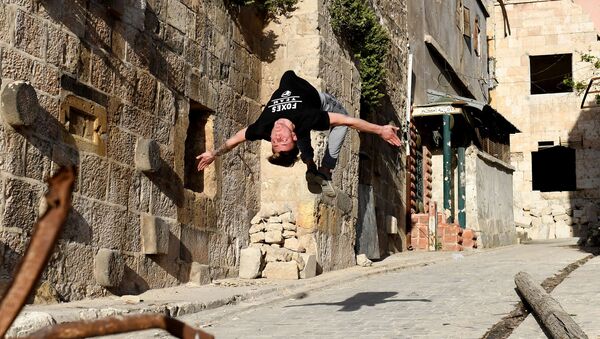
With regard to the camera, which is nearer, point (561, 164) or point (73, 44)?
point (73, 44)

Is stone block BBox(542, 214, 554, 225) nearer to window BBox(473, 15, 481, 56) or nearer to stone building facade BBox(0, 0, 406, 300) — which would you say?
window BBox(473, 15, 481, 56)

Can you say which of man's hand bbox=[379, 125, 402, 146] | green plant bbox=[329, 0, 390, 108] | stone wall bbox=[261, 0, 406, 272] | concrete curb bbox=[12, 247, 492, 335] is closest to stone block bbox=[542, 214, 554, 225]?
green plant bbox=[329, 0, 390, 108]

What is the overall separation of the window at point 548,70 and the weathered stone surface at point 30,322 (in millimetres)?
25777

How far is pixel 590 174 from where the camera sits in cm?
2755

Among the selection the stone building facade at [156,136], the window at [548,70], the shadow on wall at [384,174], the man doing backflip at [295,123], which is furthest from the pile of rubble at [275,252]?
the window at [548,70]

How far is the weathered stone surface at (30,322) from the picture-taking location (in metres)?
5.86

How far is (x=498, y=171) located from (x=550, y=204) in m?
5.64

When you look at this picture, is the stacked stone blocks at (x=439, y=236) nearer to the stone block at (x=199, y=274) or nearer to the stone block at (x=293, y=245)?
the stone block at (x=293, y=245)

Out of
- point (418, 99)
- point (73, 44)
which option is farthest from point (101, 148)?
point (418, 99)

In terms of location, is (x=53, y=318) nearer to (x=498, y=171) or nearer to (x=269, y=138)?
(x=269, y=138)

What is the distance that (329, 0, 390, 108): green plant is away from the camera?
1333cm

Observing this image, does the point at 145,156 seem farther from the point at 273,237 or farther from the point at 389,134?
the point at 389,134

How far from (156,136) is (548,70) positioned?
23.0m

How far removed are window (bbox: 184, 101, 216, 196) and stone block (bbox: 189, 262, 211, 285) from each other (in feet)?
3.54
